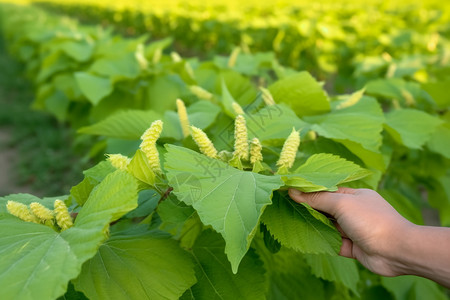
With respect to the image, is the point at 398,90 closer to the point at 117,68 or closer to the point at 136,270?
the point at 117,68

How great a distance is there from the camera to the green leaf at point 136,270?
106cm

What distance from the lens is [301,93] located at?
182 centimetres

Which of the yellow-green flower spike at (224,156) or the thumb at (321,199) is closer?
the thumb at (321,199)

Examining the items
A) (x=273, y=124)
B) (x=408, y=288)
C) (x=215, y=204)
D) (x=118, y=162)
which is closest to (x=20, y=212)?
(x=118, y=162)

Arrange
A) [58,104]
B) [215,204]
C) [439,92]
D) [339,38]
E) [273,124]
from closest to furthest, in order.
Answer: [215,204]
[273,124]
[439,92]
[58,104]
[339,38]

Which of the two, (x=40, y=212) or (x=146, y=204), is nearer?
(x=40, y=212)

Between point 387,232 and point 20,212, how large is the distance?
0.98 metres

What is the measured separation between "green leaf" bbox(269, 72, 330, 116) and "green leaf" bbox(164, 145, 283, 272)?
2.61ft

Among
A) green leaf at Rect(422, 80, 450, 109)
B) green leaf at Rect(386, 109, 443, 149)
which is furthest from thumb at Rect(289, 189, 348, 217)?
green leaf at Rect(422, 80, 450, 109)

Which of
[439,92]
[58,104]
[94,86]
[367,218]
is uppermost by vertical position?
[367,218]

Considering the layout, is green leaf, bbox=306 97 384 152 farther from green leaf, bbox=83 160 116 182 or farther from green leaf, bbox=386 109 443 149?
green leaf, bbox=83 160 116 182

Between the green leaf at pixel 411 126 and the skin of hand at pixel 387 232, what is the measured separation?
2.40 ft

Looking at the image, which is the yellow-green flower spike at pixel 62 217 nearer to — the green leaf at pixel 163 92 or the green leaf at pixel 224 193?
the green leaf at pixel 224 193

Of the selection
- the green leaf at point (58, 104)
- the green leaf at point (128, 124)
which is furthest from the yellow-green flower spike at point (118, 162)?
the green leaf at point (58, 104)
